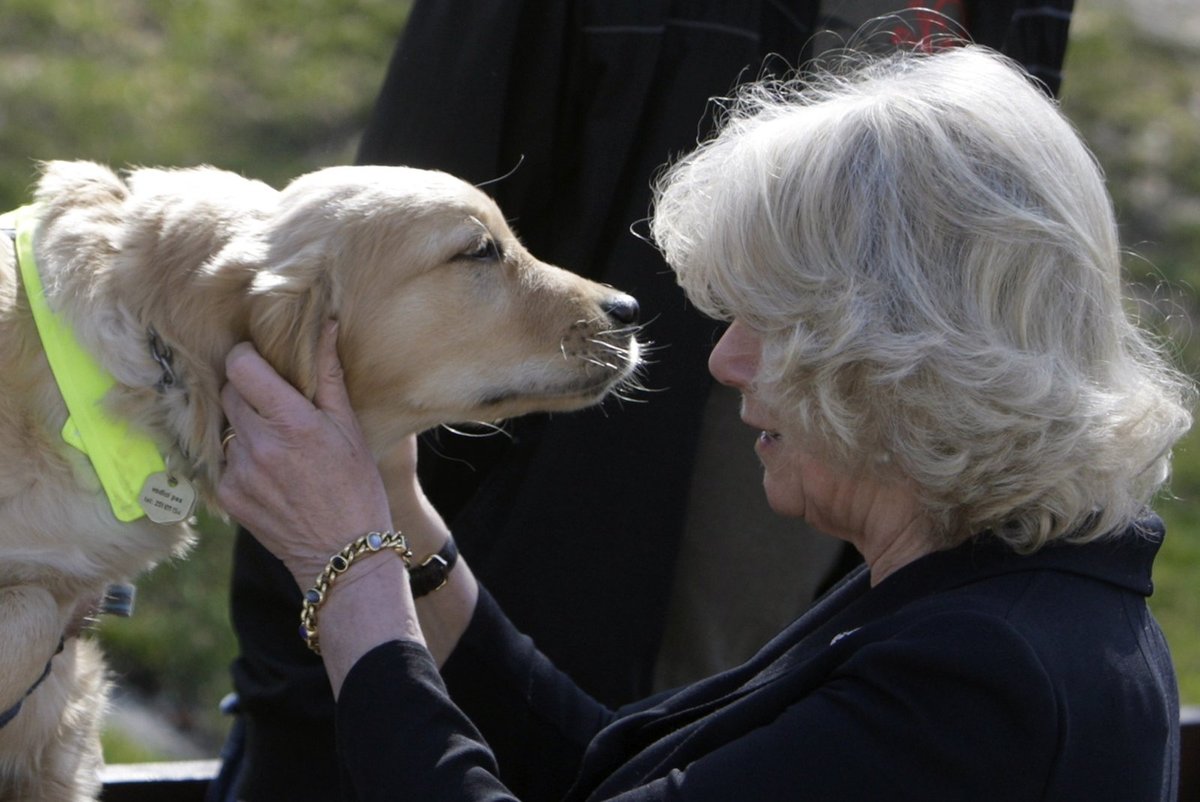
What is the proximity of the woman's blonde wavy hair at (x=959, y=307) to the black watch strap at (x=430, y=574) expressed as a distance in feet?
2.61

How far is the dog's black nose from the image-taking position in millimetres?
2633

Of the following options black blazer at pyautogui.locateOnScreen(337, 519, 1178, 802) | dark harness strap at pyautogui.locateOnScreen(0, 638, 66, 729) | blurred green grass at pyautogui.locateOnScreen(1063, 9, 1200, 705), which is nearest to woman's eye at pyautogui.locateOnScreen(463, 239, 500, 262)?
black blazer at pyautogui.locateOnScreen(337, 519, 1178, 802)

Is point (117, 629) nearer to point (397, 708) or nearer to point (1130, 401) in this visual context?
point (397, 708)

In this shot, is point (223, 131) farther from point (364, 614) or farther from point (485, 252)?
point (364, 614)

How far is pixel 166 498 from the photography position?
229 cm

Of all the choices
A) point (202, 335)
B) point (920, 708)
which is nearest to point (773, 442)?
point (920, 708)

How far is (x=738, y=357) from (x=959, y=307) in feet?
1.21

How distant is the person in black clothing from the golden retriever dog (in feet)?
0.78

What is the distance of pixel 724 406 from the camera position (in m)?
3.14

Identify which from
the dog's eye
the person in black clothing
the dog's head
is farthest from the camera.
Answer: the person in black clothing

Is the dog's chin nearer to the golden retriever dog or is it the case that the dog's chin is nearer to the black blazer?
the golden retriever dog

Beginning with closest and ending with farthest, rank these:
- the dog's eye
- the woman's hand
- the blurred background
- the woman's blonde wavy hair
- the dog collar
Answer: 1. the woman's blonde wavy hair
2. the woman's hand
3. the dog collar
4. the dog's eye
5. the blurred background

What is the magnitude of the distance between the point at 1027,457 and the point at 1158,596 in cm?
380

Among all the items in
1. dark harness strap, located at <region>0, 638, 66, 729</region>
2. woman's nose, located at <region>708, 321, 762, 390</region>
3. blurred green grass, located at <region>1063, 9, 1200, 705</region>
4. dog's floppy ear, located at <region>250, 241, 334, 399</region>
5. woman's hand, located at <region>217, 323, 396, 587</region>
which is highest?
woman's nose, located at <region>708, 321, 762, 390</region>
